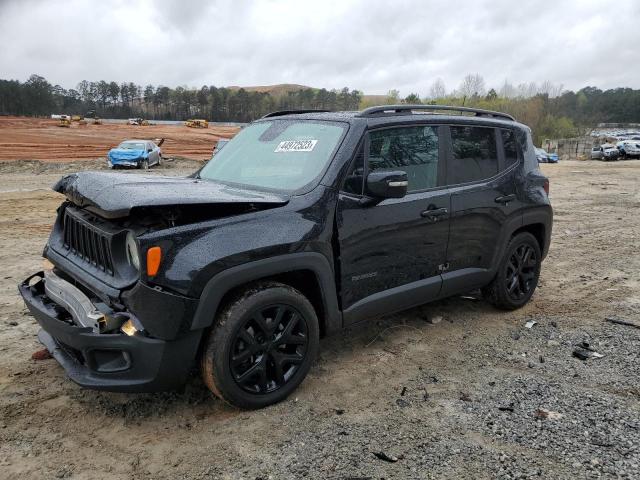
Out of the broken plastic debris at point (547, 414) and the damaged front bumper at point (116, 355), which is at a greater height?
the damaged front bumper at point (116, 355)

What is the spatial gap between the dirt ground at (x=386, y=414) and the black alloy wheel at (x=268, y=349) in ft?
0.66

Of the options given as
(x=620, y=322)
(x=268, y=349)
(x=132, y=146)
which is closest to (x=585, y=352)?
(x=620, y=322)

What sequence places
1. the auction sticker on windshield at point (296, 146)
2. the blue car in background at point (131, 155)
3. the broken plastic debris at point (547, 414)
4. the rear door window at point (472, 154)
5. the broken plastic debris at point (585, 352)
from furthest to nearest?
the blue car in background at point (131, 155) < the rear door window at point (472, 154) < the broken plastic debris at point (585, 352) < the auction sticker on windshield at point (296, 146) < the broken plastic debris at point (547, 414)

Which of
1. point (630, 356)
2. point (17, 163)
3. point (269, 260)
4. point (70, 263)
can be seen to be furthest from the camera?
point (17, 163)

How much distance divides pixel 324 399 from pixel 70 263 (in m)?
1.87

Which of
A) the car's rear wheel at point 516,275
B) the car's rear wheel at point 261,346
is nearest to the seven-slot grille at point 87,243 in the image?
the car's rear wheel at point 261,346

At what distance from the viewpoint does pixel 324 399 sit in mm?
3457

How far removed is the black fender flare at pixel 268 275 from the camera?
9.57ft

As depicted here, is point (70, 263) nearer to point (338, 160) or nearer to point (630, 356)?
point (338, 160)

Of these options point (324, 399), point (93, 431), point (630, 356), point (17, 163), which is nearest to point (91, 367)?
point (93, 431)

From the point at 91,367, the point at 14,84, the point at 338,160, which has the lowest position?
the point at 91,367

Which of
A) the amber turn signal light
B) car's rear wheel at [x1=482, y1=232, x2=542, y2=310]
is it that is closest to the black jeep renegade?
the amber turn signal light

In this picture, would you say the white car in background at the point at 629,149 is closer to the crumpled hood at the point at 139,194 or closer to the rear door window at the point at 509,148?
the rear door window at the point at 509,148

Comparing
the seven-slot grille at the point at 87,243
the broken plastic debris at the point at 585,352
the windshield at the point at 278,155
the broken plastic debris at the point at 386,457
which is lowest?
the broken plastic debris at the point at 386,457
